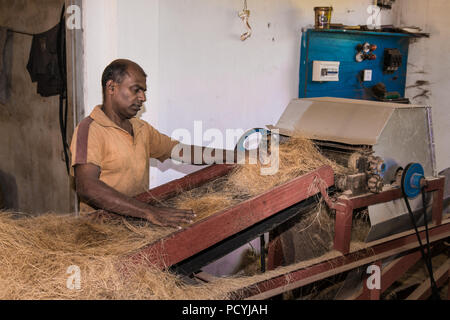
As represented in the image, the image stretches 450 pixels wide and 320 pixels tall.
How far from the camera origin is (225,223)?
2.02 meters

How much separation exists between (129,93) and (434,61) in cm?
382

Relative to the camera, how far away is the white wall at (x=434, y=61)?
4.89m

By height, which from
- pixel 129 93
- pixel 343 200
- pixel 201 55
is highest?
pixel 201 55

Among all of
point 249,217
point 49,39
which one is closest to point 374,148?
point 249,217

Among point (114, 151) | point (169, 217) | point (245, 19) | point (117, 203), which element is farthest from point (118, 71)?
point (245, 19)

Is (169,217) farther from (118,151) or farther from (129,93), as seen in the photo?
(129,93)

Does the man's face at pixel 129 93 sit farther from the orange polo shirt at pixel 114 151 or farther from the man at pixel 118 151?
the orange polo shirt at pixel 114 151

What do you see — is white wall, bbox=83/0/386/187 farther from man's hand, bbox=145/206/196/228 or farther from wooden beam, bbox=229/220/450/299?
wooden beam, bbox=229/220/450/299

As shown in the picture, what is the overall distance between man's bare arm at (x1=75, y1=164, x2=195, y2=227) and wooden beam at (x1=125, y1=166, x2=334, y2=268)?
18cm

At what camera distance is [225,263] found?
411 centimetres

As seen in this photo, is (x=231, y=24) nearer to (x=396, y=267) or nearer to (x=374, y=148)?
(x=374, y=148)

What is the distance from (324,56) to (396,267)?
2.27 metres

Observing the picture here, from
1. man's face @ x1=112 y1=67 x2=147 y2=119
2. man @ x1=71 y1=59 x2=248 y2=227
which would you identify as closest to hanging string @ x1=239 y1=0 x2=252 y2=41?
man @ x1=71 y1=59 x2=248 y2=227

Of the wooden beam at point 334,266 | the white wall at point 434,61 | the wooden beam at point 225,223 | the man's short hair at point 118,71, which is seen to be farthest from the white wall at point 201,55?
the wooden beam at point 334,266
